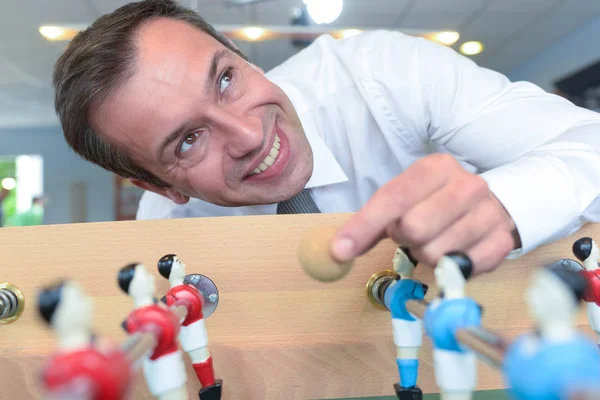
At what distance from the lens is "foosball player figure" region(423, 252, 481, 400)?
14.6 inches

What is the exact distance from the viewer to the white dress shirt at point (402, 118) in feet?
2.82

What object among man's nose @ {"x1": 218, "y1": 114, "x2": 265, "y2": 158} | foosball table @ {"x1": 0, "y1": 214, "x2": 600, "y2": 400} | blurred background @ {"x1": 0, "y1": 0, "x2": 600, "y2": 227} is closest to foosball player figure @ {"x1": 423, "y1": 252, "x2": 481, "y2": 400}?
foosball table @ {"x1": 0, "y1": 214, "x2": 600, "y2": 400}

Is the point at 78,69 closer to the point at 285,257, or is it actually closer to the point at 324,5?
the point at 285,257

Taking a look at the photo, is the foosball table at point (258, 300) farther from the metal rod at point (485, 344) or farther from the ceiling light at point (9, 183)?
the ceiling light at point (9, 183)

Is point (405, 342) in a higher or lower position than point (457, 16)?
lower

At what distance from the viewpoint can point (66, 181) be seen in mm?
7199

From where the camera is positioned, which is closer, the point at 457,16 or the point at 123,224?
the point at 123,224

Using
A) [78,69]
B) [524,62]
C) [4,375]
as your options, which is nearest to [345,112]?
[78,69]

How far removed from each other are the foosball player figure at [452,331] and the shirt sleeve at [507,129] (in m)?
0.25

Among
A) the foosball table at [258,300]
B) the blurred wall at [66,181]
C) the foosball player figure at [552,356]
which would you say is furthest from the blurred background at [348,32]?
the foosball player figure at [552,356]

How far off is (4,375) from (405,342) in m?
0.49

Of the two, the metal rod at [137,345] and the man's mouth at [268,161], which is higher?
the man's mouth at [268,161]

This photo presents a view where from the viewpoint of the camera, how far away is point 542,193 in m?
0.62

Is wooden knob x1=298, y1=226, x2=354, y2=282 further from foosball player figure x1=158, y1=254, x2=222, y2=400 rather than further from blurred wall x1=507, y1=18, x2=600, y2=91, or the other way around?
blurred wall x1=507, y1=18, x2=600, y2=91
